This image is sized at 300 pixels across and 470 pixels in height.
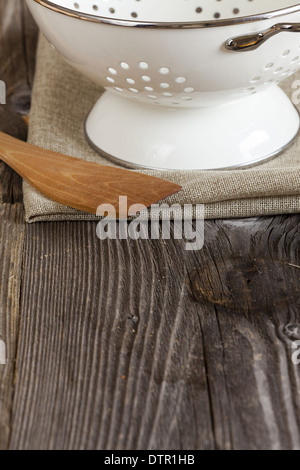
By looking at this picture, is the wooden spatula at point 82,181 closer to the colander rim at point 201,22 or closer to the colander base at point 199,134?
the colander base at point 199,134

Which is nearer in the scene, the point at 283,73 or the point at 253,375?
the point at 253,375

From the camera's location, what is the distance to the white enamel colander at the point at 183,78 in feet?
2.40

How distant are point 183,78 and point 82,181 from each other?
6.5 inches

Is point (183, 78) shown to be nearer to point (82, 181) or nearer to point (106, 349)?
point (82, 181)

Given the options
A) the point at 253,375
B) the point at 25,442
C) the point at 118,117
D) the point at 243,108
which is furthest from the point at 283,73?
the point at 25,442

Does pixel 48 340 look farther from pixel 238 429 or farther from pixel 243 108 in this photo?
pixel 243 108

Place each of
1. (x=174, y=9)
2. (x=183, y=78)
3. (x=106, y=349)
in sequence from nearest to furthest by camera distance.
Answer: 1. (x=106, y=349)
2. (x=183, y=78)
3. (x=174, y=9)

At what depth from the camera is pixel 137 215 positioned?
2.65 ft

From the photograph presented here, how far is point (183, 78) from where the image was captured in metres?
0.78

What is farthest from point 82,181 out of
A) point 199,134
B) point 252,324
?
point 252,324

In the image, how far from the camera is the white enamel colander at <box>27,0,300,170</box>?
0.73 m

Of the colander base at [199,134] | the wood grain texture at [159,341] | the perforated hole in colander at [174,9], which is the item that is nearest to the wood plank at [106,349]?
the wood grain texture at [159,341]

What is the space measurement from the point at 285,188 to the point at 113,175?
0.65 ft

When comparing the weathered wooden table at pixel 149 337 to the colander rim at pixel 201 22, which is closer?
the weathered wooden table at pixel 149 337
